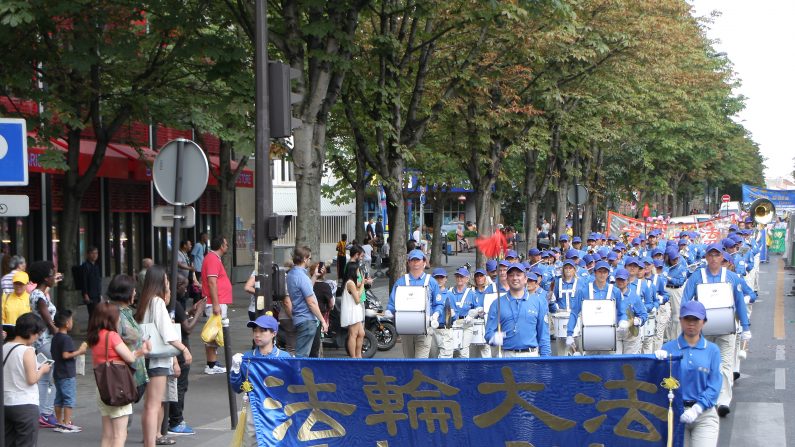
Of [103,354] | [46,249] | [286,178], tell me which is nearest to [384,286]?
[46,249]

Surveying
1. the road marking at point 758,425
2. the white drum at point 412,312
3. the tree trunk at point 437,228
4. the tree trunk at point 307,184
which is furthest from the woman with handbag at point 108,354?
Result: the tree trunk at point 437,228

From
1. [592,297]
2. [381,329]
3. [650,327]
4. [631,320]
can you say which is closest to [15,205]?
[592,297]

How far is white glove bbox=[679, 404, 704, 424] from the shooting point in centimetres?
719

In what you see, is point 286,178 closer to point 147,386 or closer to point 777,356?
point 777,356

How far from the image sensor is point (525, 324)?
11.1 m

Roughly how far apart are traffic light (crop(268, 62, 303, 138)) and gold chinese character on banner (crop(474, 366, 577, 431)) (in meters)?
4.72

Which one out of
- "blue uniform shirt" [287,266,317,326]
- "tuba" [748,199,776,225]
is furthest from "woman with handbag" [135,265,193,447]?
"tuba" [748,199,776,225]

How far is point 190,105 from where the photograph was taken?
21156 mm

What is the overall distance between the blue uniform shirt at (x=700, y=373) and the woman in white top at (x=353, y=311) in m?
7.91

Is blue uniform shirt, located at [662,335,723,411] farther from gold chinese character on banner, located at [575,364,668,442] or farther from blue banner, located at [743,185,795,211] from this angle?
blue banner, located at [743,185,795,211]

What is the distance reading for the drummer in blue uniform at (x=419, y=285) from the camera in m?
13.3

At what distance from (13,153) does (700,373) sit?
5.13 metres

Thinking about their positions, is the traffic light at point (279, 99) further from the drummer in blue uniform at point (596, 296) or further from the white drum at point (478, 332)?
the drummer in blue uniform at point (596, 296)

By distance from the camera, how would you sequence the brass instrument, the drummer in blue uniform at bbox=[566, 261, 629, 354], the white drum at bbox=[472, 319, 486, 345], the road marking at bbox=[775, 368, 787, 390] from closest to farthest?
1. the drummer in blue uniform at bbox=[566, 261, 629, 354]
2. the brass instrument
3. the white drum at bbox=[472, 319, 486, 345]
4. the road marking at bbox=[775, 368, 787, 390]
